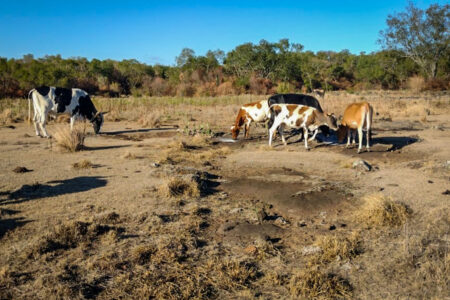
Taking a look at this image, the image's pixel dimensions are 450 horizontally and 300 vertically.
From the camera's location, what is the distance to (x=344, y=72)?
5581 centimetres

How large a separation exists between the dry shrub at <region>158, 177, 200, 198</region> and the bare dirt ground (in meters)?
0.04

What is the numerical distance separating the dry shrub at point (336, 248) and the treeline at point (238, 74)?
31.8m

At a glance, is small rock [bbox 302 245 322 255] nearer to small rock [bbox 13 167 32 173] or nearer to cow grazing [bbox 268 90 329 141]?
small rock [bbox 13 167 32 173]

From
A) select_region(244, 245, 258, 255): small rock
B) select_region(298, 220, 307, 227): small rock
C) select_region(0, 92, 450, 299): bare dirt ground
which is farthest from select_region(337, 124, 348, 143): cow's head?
select_region(244, 245, 258, 255): small rock

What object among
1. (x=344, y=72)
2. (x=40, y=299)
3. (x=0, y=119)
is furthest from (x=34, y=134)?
(x=344, y=72)

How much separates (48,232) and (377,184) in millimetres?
6368

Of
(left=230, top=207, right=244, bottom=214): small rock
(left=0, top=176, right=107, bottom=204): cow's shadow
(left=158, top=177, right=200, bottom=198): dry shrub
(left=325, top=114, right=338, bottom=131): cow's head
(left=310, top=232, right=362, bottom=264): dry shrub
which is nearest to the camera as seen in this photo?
(left=310, top=232, right=362, bottom=264): dry shrub

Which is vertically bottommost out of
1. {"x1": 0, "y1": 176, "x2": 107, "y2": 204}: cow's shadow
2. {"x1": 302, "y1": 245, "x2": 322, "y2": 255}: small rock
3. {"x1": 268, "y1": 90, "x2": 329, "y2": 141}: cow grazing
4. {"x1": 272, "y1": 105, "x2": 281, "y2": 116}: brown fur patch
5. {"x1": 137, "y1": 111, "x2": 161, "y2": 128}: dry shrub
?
{"x1": 302, "y1": 245, "x2": 322, "y2": 255}: small rock

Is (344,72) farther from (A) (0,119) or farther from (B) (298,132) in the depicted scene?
(A) (0,119)

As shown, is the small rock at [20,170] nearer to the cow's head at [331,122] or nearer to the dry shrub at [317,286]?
the dry shrub at [317,286]

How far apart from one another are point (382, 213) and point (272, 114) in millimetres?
7130

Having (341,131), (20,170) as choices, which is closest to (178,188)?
(20,170)

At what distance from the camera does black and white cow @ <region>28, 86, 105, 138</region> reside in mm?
13719

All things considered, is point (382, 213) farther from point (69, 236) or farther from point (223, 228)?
point (69, 236)
